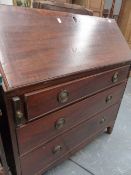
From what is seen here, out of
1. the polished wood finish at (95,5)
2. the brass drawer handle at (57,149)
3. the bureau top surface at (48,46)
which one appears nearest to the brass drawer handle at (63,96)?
the bureau top surface at (48,46)

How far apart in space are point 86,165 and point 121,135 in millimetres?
564

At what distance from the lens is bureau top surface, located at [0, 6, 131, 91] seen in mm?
697

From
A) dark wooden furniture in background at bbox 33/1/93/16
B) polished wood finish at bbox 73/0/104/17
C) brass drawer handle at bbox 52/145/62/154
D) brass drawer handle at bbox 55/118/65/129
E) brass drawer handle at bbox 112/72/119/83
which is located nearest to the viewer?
brass drawer handle at bbox 55/118/65/129

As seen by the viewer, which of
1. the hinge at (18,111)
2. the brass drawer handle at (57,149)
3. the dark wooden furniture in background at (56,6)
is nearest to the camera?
the hinge at (18,111)

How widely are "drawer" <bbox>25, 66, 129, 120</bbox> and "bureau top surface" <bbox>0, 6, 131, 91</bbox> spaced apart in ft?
0.22

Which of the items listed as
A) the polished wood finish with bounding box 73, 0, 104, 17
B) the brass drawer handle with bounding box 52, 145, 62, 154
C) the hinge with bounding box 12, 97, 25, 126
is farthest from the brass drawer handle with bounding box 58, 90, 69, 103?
the polished wood finish with bounding box 73, 0, 104, 17

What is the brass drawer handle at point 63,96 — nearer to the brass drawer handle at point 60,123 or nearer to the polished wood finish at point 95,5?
the brass drawer handle at point 60,123

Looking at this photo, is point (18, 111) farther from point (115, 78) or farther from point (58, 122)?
point (115, 78)

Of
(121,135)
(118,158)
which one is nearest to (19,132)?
(118,158)

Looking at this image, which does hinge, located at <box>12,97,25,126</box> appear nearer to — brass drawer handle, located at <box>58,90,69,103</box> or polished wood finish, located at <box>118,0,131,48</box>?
brass drawer handle, located at <box>58,90,69,103</box>

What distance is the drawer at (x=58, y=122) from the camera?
0.81m

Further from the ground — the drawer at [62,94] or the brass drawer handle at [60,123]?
the drawer at [62,94]

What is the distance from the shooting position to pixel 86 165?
133 centimetres

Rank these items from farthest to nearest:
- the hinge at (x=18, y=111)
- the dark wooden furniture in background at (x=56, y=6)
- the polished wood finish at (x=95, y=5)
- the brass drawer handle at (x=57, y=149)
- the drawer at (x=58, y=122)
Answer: the polished wood finish at (x=95, y=5) → the dark wooden furniture in background at (x=56, y=6) → the brass drawer handle at (x=57, y=149) → the drawer at (x=58, y=122) → the hinge at (x=18, y=111)
